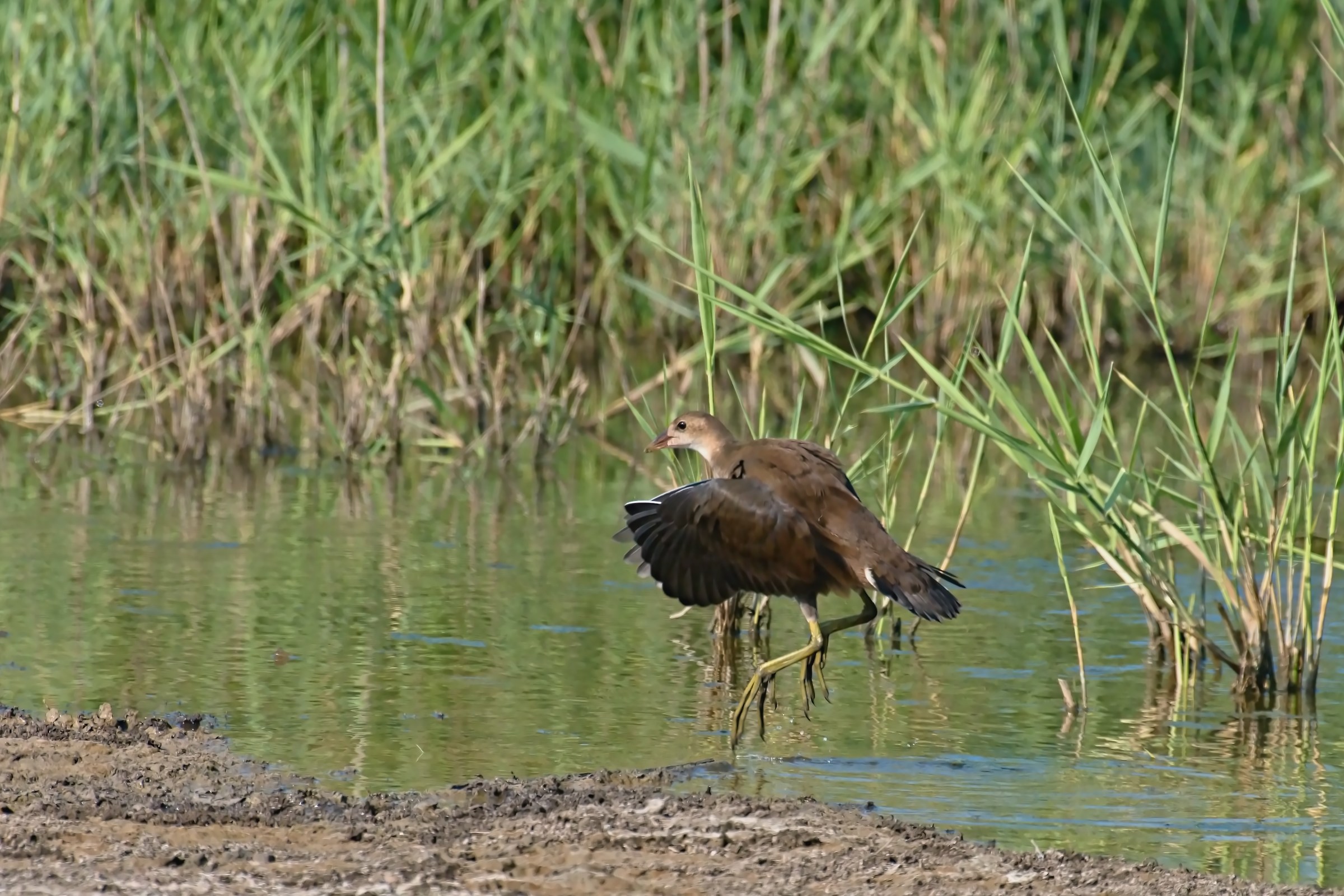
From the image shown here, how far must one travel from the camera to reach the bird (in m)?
4.97

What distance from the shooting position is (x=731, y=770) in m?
4.64

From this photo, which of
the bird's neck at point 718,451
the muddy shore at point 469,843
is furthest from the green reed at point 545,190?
the muddy shore at point 469,843

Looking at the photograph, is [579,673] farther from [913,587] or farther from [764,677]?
[913,587]

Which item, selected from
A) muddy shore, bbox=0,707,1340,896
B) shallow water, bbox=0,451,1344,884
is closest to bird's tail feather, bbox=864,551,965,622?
shallow water, bbox=0,451,1344,884

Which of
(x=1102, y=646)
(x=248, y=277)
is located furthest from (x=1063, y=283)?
(x=1102, y=646)

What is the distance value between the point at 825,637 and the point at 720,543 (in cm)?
39

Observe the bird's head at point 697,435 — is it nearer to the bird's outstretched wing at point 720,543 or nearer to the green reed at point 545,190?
the bird's outstretched wing at point 720,543

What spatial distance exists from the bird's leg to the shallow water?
53 millimetres

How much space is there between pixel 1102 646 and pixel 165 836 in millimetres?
2989

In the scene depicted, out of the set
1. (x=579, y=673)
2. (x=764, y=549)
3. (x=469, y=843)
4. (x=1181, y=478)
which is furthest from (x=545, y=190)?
(x=469, y=843)

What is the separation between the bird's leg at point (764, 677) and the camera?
4.88 m

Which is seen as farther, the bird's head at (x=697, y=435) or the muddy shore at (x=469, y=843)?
the bird's head at (x=697, y=435)

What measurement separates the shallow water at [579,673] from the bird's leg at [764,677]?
0.17ft

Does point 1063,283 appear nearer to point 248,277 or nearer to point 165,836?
point 248,277
